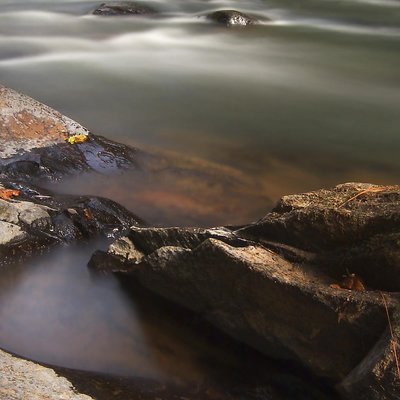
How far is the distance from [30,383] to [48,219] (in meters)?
2.05

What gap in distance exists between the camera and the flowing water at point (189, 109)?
3768 millimetres

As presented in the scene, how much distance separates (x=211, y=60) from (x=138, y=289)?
8.74m

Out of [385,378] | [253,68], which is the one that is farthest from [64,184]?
[253,68]

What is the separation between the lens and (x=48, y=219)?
461cm

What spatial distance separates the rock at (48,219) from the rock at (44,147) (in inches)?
18.6

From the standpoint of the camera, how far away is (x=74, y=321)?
3785mm

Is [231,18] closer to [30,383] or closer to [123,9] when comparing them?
[123,9]

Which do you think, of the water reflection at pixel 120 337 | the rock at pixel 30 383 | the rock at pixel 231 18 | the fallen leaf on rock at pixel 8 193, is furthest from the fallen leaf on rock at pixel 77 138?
the rock at pixel 231 18

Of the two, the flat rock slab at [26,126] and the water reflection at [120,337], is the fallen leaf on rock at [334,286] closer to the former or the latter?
the water reflection at [120,337]

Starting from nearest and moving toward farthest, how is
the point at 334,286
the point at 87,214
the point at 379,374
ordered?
1. the point at 379,374
2. the point at 334,286
3. the point at 87,214

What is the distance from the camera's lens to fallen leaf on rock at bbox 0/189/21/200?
479 cm

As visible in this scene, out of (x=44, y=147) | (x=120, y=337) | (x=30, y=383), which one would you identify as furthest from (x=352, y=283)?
(x=44, y=147)

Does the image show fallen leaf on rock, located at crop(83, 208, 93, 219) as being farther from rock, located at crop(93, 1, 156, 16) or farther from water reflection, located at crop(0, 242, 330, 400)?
rock, located at crop(93, 1, 156, 16)

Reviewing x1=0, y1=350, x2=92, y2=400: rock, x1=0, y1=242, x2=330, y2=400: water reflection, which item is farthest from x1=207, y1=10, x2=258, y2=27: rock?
x1=0, y1=350, x2=92, y2=400: rock
